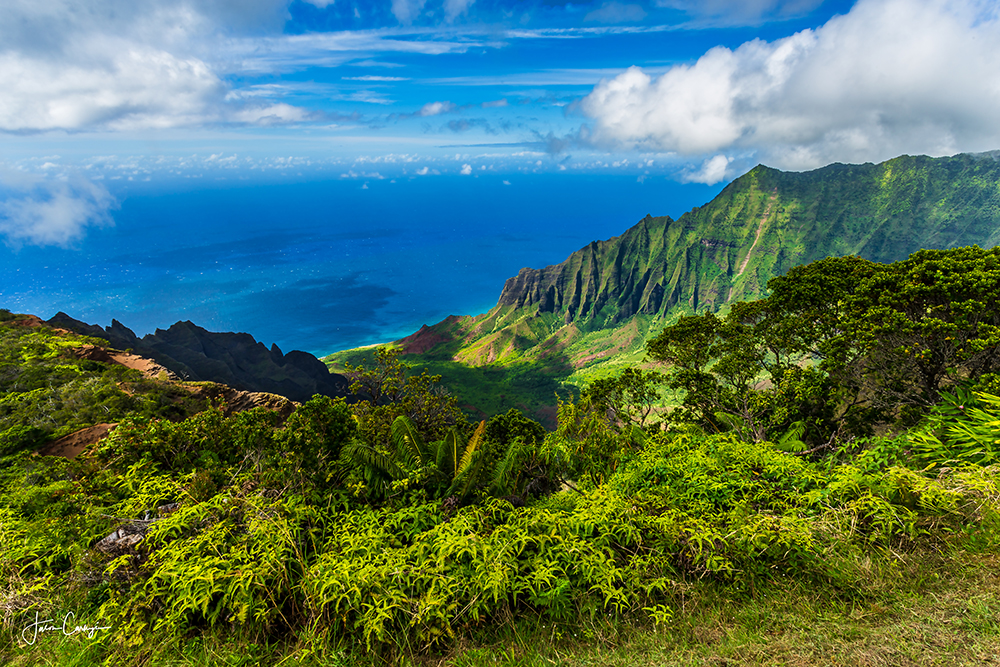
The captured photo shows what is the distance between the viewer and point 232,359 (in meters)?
59.8

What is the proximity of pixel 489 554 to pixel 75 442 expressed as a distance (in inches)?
501

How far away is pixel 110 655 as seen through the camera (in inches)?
156

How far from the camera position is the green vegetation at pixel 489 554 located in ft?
12.8

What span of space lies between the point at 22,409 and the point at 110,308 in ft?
698

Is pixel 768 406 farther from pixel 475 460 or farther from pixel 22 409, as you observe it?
pixel 22 409

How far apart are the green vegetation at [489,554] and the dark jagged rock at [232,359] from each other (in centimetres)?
4127

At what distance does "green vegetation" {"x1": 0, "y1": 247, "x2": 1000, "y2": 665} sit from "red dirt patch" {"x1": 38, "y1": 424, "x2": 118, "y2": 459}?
13.3 feet

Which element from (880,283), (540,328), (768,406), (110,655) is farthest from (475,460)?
(540,328)

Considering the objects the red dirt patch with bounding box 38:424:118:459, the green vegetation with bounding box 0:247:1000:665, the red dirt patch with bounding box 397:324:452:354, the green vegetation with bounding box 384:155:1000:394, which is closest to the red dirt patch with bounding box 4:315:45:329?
the red dirt patch with bounding box 38:424:118:459

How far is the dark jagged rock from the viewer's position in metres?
45.6

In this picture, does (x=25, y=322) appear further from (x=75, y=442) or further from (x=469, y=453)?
(x=469, y=453)

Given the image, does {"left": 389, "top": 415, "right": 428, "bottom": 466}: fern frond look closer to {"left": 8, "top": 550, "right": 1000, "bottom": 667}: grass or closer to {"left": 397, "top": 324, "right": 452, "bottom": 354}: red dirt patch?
{"left": 8, "top": 550, "right": 1000, "bottom": 667}: grass
